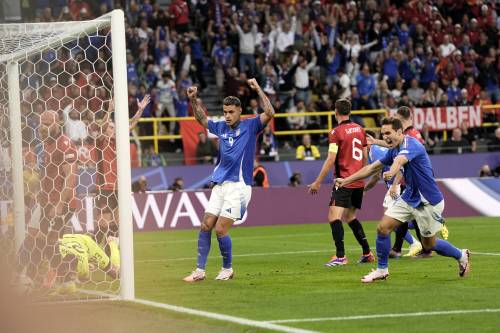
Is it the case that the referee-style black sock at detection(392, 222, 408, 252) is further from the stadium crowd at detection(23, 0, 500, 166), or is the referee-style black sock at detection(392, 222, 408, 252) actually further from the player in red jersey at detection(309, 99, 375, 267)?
the stadium crowd at detection(23, 0, 500, 166)

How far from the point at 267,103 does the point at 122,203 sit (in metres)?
2.57

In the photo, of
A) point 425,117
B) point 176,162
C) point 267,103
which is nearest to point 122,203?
point 267,103

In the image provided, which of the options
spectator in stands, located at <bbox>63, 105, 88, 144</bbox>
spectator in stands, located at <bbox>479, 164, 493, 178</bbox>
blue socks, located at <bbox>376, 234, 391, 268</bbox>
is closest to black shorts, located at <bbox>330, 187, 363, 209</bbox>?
blue socks, located at <bbox>376, 234, 391, 268</bbox>

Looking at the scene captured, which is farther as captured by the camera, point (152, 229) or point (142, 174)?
point (142, 174)

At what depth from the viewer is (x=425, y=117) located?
31.1 metres

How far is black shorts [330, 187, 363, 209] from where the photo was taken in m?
15.5

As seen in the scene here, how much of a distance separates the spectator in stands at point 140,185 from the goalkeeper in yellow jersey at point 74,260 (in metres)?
13.1

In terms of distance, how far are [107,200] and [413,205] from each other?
12.2ft

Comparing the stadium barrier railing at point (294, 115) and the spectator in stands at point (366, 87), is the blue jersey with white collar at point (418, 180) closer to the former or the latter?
the stadium barrier railing at point (294, 115)

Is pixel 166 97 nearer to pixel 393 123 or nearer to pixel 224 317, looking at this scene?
pixel 393 123

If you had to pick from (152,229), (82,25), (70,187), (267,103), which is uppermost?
(82,25)

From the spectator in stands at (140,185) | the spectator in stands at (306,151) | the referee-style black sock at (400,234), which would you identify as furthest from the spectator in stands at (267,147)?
the referee-style black sock at (400,234)

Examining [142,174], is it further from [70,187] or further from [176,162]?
[70,187]

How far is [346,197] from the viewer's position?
51.0ft
